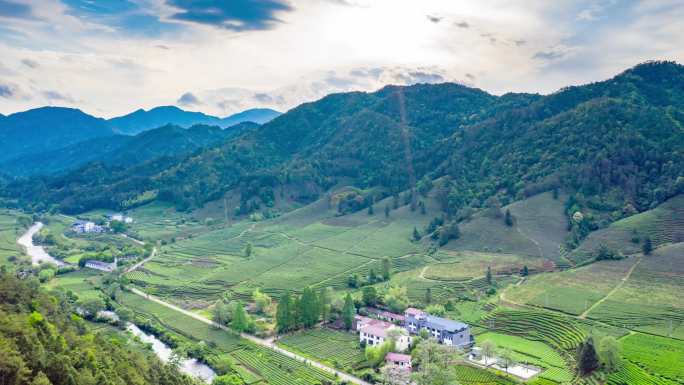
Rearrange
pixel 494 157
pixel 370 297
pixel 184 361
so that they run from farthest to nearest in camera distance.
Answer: pixel 494 157 < pixel 370 297 < pixel 184 361

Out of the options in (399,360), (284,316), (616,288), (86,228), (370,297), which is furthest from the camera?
(86,228)

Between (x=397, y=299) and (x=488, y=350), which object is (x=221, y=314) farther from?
(x=488, y=350)

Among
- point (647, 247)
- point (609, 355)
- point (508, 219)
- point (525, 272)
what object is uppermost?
point (508, 219)

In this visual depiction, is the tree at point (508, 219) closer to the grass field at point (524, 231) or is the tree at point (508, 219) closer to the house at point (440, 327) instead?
the grass field at point (524, 231)

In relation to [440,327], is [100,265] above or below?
below

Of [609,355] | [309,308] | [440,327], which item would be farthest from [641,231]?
[309,308]

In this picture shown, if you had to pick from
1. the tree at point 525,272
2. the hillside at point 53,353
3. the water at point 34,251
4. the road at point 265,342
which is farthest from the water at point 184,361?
the tree at point 525,272

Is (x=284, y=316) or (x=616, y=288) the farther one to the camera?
(x=616, y=288)
